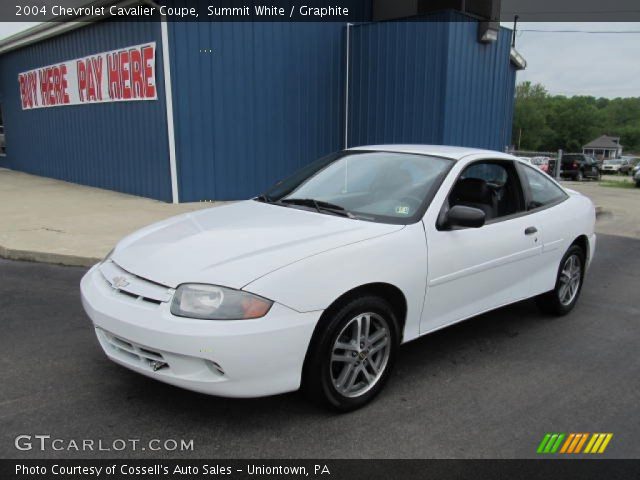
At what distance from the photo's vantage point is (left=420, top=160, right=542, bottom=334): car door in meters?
3.55

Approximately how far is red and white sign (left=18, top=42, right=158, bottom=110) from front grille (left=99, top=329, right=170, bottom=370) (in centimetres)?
804

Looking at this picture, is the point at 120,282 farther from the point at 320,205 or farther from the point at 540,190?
the point at 540,190

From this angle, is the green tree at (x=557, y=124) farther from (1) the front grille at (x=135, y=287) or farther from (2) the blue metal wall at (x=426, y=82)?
(1) the front grille at (x=135, y=287)

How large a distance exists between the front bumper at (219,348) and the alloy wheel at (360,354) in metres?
0.31

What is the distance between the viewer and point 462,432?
9.91ft

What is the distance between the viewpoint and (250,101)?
10688 millimetres

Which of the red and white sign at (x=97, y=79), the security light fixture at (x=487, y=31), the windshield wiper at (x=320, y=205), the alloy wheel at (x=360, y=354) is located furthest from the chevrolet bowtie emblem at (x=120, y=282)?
the security light fixture at (x=487, y=31)

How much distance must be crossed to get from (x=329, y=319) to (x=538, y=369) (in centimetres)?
181

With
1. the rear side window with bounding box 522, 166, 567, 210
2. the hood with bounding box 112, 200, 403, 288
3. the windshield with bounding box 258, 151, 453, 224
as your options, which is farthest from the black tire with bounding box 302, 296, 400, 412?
the rear side window with bounding box 522, 166, 567, 210

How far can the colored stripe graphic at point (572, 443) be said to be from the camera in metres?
2.90

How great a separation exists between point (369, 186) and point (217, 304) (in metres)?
1.65

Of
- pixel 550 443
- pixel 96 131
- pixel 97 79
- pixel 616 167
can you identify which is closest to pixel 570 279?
pixel 550 443

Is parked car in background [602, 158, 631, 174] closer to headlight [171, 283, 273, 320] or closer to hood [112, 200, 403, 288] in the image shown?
hood [112, 200, 403, 288]
